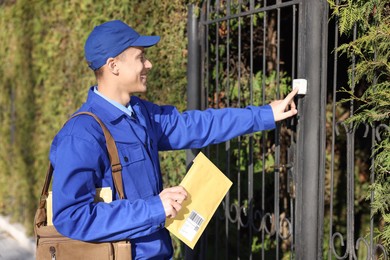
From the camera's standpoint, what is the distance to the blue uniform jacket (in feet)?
7.80

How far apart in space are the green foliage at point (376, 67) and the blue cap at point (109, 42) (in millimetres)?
912

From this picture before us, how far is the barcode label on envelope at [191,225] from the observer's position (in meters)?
2.69

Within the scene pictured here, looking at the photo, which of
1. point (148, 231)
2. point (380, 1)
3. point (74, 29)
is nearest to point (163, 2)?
point (74, 29)

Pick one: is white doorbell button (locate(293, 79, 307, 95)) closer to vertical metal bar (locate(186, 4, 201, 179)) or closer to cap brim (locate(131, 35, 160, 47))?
cap brim (locate(131, 35, 160, 47))

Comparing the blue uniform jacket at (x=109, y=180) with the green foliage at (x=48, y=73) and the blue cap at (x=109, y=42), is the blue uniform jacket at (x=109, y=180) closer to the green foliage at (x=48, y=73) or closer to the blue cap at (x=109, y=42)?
the blue cap at (x=109, y=42)

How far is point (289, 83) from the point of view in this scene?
4.46m

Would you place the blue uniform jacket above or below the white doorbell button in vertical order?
below

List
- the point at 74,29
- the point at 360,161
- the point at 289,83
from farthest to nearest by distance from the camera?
the point at 74,29 < the point at 360,161 < the point at 289,83

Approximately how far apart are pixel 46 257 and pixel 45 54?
12.6ft

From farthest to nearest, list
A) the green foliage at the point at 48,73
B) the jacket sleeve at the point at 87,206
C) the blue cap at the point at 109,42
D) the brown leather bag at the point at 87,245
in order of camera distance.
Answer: the green foliage at the point at 48,73 < the blue cap at the point at 109,42 < the brown leather bag at the point at 87,245 < the jacket sleeve at the point at 87,206

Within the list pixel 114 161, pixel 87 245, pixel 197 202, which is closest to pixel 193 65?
pixel 197 202

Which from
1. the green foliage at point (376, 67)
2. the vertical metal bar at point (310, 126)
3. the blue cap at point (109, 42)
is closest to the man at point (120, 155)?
the blue cap at point (109, 42)

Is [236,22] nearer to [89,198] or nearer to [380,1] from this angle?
[380,1]

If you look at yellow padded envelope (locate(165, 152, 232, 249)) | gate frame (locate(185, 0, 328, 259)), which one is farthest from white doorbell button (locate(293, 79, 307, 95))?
yellow padded envelope (locate(165, 152, 232, 249))
